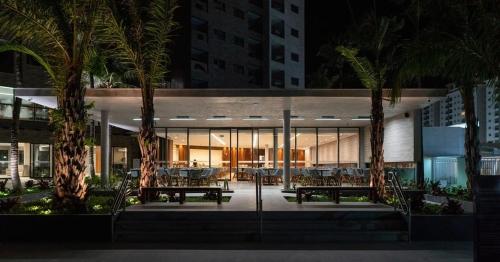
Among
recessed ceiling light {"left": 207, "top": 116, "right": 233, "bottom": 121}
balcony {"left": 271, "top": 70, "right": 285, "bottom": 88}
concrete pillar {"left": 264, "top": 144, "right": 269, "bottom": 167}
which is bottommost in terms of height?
concrete pillar {"left": 264, "top": 144, "right": 269, "bottom": 167}

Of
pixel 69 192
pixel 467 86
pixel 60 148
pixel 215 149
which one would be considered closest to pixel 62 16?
pixel 60 148

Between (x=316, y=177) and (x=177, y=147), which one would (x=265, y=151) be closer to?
(x=177, y=147)

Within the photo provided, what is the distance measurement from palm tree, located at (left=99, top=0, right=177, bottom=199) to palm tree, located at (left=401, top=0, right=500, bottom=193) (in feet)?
20.9

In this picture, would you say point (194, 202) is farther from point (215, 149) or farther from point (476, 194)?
point (215, 149)

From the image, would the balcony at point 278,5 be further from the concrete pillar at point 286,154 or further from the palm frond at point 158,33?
the palm frond at point 158,33

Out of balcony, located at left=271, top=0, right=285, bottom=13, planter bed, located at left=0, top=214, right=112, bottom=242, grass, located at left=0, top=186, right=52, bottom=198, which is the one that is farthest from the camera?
balcony, located at left=271, top=0, right=285, bottom=13

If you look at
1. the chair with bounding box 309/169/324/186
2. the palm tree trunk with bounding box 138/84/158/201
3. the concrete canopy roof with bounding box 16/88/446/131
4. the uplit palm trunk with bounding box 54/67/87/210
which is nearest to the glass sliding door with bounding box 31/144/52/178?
the concrete canopy roof with bounding box 16/88/446/131

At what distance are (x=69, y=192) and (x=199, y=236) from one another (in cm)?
287

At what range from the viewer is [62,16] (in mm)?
11539

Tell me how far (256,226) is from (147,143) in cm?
477

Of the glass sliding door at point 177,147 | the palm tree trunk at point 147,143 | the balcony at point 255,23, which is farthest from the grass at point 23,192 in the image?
the balcony at point 255,23

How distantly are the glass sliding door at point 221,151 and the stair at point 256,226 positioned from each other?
15.8 m

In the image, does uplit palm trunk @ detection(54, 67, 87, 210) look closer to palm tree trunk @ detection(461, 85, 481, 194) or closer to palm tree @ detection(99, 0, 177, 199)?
palm tree @ detection(99, 0, 177, 199)

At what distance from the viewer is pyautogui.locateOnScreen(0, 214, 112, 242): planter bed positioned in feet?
36.2
